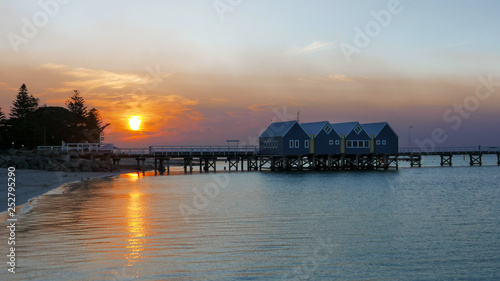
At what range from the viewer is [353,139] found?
77.3 m

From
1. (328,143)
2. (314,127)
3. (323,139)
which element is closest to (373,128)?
(328,143)

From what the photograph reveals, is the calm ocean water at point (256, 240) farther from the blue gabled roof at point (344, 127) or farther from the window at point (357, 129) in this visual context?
the window at point (357, 129)

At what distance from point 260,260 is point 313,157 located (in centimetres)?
6131

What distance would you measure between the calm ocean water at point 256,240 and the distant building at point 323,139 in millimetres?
41534

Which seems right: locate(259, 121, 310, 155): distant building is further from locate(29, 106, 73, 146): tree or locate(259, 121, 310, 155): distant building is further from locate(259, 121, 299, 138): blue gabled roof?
locate(29, 106, 73, 146): tree

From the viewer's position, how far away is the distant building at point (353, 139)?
76812 mm

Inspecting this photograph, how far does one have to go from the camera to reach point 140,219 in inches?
941

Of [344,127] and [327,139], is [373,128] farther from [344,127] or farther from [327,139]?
[327,139]

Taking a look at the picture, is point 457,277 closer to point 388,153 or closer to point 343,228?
point 343,228

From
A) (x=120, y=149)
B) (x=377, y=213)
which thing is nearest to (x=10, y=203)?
(x=377, y=213)

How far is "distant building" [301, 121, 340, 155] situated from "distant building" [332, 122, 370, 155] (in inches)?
53.0

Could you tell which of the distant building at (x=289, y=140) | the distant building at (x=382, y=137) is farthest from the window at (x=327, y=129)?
the distant building at (x=382, y=137)

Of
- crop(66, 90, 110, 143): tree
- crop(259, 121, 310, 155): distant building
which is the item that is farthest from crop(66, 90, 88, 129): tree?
crop(259, 121, 310, 155): distant building

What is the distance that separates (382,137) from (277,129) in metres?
18.7
